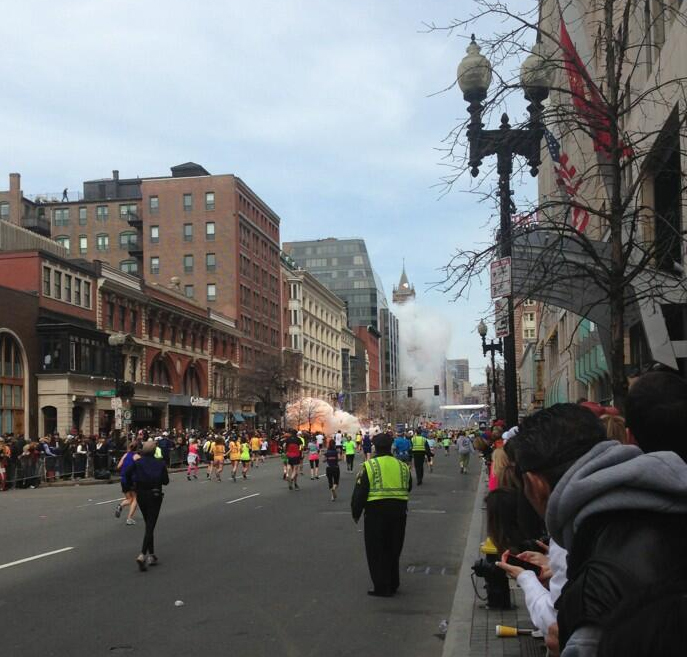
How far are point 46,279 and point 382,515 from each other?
4326cm

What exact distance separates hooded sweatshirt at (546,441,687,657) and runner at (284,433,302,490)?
22976 millimetres

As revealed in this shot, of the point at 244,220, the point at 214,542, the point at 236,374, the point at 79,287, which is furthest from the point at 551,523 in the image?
the point at 244,220

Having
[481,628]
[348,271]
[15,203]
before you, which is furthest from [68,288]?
[348,271]

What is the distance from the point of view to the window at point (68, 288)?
5088 cm

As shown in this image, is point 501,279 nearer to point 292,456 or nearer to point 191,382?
point 292,456

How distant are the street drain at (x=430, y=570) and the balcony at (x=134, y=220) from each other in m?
78.6

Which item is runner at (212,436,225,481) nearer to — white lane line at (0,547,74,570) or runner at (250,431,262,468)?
runner at (250,431,262,468)

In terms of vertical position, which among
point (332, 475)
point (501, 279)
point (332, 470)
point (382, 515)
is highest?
point (501, 279)

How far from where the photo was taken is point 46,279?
160 ft

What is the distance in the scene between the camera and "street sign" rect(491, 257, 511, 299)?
10688mm

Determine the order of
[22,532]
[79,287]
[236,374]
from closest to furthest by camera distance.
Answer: [22,532] → [79,287] → [236,374]

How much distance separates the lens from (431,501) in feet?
71.2

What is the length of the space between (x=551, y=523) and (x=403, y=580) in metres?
8.57

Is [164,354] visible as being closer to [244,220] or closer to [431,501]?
[244,220]
